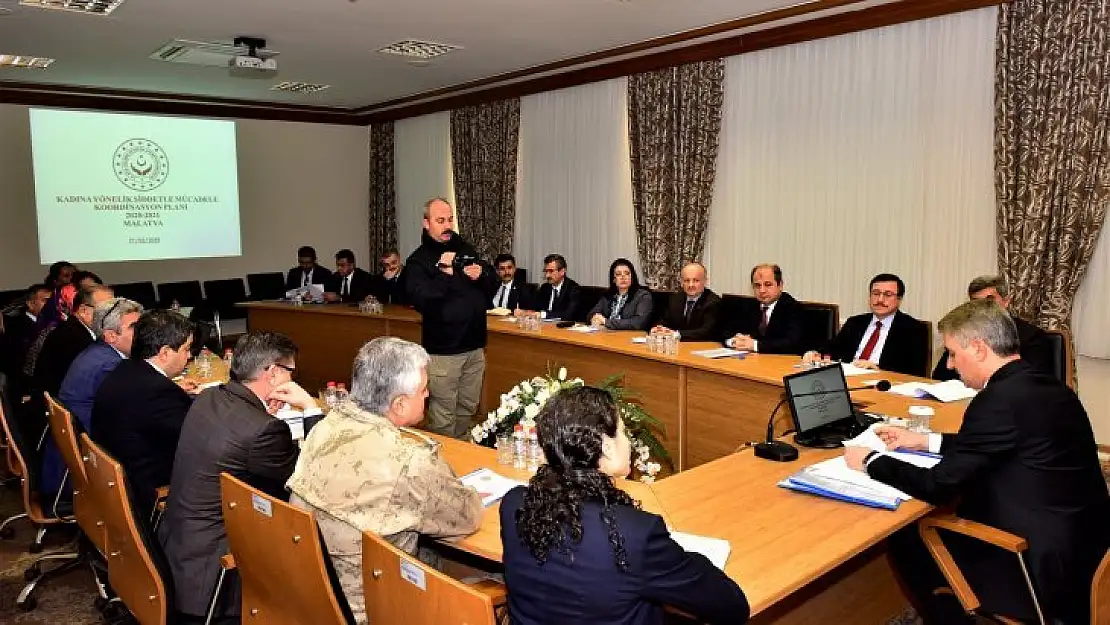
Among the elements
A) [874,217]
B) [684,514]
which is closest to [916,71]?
[874,217]

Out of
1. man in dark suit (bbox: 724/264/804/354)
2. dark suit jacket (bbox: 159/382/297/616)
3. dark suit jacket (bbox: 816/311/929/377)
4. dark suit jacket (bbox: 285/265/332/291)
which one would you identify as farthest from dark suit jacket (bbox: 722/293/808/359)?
dark suit jacket (bbox: 285/265/332/291)

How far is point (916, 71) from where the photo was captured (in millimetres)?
5707

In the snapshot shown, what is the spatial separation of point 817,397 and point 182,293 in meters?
8.72

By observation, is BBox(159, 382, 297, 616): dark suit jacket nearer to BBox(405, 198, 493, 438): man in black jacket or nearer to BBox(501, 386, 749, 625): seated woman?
BBox(501, 386, 749, 625): seated woman

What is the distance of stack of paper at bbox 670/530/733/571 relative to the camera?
6.84 ft

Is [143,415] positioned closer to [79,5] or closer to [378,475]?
[378,475]

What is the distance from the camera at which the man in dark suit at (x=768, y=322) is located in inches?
200

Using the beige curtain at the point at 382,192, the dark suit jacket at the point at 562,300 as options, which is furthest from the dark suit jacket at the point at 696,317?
the beige curtain at the point at 382,192

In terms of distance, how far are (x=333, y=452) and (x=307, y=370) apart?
6278mm

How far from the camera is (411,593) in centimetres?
174

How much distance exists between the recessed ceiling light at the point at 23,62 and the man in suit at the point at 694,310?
602cm

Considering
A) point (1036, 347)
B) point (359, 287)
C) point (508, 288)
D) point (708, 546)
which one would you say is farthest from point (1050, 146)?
point (359, 287)

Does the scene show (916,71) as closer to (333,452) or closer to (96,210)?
(333,452)

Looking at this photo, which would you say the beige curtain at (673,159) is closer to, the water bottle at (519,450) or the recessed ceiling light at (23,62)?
the water bottle at (519,450)
